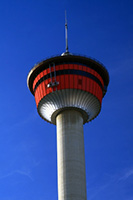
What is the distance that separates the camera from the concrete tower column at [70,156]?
56.4m

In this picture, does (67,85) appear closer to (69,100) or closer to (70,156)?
(69,100)

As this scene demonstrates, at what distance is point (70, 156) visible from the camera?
58625 millimetres

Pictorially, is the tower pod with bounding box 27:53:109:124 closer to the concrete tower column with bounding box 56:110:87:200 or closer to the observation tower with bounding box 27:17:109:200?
the observation tower with bounding box 27:17:109:200

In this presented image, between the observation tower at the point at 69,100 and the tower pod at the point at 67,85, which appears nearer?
the observation tower at the point at 69,100

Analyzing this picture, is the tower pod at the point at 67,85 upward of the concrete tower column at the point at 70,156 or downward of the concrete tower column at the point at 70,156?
upward

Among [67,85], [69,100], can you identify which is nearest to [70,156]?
[69,100]

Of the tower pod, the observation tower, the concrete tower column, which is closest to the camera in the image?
the concrete tower column

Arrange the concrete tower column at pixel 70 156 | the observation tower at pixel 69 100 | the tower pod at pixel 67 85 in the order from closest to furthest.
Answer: the concrete tower column at pixel 70 156
the observation tower at pixel 69 100
the tower pod at pixel 67 85

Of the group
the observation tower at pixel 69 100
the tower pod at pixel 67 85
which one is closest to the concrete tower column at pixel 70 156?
the observation tower at pixel 69 100

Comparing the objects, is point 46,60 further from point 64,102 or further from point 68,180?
point 68,180

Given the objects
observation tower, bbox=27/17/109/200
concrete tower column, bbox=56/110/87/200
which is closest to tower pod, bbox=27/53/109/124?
observation tower, bbox=27/17/109/200

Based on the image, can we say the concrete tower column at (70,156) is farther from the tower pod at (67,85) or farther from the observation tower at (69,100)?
the tower pod at (67,85)

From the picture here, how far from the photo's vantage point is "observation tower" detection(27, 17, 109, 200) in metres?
58.2

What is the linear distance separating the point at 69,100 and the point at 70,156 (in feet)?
33.3
